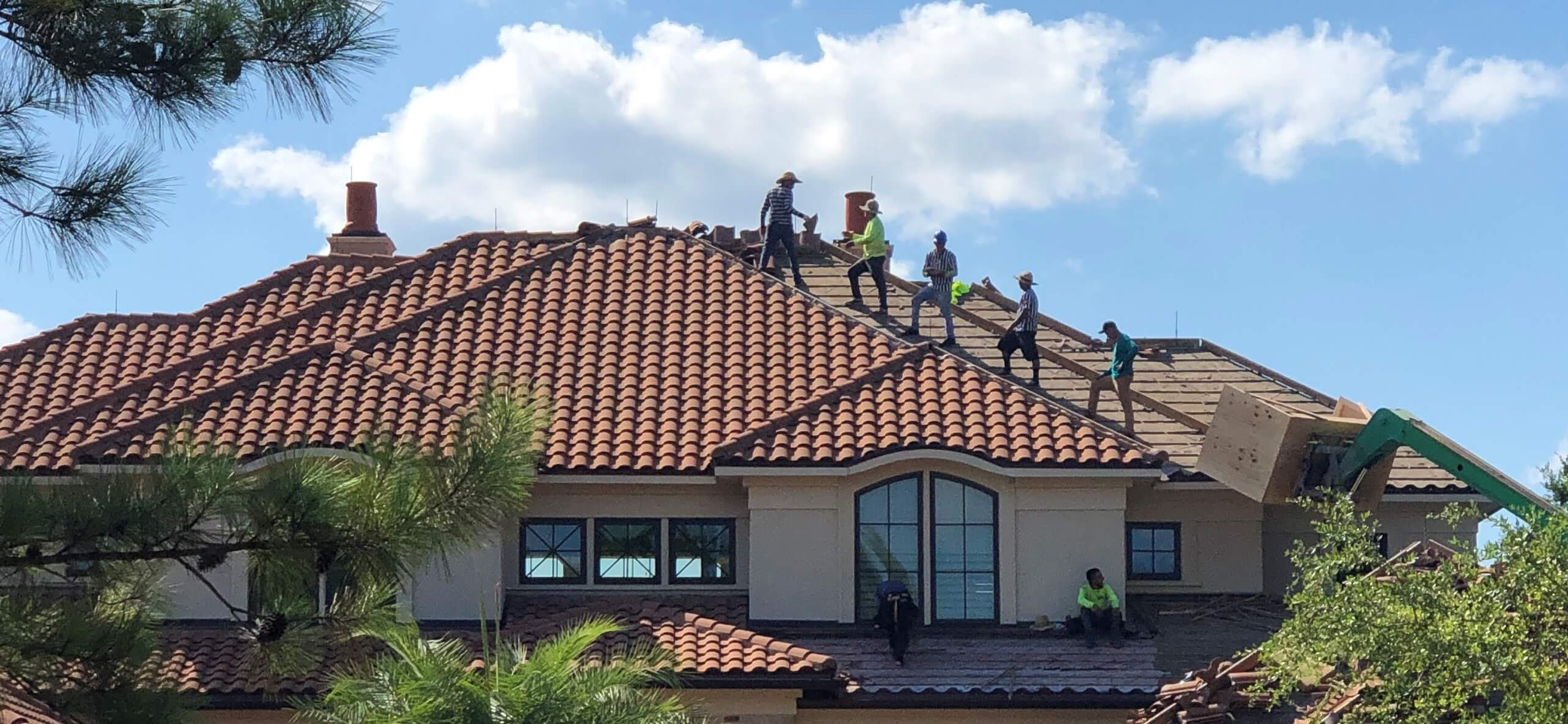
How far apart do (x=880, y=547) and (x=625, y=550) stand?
314 centimetres

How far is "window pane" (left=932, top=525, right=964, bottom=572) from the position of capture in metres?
23.8

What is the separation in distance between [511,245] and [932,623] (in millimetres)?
9511

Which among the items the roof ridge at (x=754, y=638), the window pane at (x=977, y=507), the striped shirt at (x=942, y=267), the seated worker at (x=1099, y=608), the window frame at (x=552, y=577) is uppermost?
the striped shirt at (x=942, y=267)

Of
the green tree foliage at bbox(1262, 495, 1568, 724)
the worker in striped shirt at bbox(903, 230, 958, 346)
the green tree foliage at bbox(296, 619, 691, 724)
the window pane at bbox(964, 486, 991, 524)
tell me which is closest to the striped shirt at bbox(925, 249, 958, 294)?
the worker in striped shirt at bbox(903, 230, 958, 346)

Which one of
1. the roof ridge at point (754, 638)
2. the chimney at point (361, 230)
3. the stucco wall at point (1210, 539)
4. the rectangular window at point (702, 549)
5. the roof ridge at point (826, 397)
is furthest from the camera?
the chimney at point (361, 230)

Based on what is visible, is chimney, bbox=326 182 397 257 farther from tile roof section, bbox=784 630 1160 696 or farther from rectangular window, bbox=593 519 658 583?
tile roof section, bbox=784 630 1160 696

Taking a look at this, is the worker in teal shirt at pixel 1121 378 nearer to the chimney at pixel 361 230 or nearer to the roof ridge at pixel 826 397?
the roof ridge at pixel 826 397

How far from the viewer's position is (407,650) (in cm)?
1375

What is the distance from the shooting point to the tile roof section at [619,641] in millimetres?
20688

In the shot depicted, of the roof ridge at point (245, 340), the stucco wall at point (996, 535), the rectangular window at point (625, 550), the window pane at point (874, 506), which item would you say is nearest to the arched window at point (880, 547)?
the window pane at point (874, 506)

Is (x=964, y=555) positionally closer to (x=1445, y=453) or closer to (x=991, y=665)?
(x=991, y=665)

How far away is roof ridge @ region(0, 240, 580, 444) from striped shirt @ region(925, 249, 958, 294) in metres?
5.58

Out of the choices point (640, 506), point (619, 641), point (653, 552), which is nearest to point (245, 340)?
point (640, 506)

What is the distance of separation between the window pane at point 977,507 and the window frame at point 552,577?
4626 mm
